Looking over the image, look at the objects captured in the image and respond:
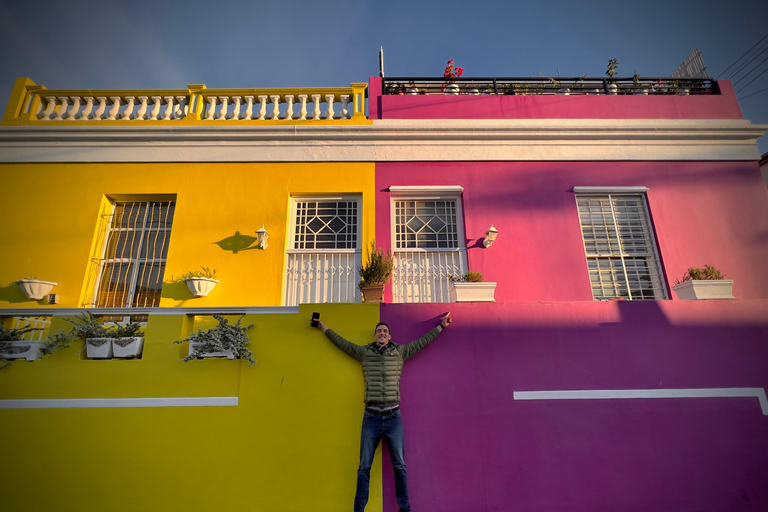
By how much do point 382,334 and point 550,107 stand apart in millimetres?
5468

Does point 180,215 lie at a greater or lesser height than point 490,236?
greater

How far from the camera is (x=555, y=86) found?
7.89 meters

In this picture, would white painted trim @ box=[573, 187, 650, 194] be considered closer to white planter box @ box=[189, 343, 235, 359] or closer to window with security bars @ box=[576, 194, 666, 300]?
window with security bars @ box=[576, 194, 666, 300]

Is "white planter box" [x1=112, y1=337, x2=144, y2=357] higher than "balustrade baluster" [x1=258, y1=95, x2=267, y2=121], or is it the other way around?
"balustrade baluster" [x1=258, y1=95, x2=267, y2=121]

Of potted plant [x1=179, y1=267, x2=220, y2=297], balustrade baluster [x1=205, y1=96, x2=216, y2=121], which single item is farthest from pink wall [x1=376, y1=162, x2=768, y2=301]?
balustrade baluster [x1=205, y1=96, x2=216, y2=121]

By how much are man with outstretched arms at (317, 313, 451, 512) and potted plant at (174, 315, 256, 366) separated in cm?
92

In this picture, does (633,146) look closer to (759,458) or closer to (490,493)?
(759,458)

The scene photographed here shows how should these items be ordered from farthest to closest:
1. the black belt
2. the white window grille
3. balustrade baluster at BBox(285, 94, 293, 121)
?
1. balustrade baluster at BBox(285, 94, 293, 121)
2. the white window grille
3. the black belt

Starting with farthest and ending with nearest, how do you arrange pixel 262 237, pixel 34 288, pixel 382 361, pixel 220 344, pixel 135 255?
pixel 135 255, pixel 262 237, pixel 34 288, pixel 220 344, pixel 382 361

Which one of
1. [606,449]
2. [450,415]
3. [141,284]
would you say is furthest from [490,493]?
[141,284]

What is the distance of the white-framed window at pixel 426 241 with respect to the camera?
648 centimetres

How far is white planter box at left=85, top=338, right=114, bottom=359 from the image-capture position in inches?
187

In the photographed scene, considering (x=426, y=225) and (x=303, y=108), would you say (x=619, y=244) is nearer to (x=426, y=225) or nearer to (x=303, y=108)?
(x=426, y=225)

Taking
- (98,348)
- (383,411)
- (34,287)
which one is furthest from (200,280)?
(383,411)
